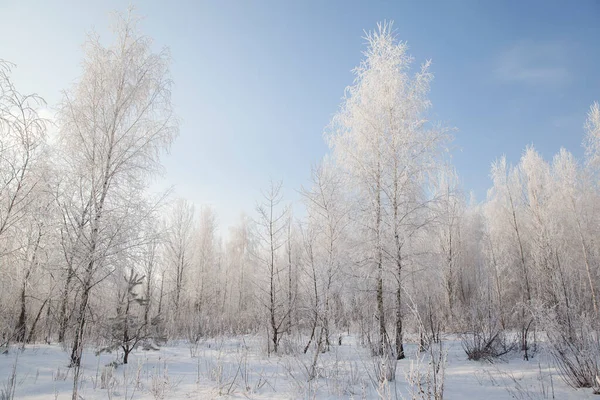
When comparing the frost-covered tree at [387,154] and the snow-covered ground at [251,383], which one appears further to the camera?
the frost-covered tree at [387,154]

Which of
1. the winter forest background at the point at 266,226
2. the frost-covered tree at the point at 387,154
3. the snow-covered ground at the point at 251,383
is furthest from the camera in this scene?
the frost-covered tree at the point at 387,154

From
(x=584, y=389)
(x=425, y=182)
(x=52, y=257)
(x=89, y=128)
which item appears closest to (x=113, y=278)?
(x=52, y=257)

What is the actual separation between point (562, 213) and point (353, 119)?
52.5ft

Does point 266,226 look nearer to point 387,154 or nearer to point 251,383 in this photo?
point 387,154

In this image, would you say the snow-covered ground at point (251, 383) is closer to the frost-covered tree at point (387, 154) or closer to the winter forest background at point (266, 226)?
the winter forest background at point (266, 226)

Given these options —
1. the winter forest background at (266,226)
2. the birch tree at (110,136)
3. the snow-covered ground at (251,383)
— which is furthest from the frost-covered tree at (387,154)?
the birch tree at (110,136)

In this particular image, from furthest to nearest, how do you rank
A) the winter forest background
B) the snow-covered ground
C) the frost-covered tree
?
the frost-covered tree → the winter forest background → the snow-covered ground

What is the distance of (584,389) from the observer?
15.8 ft

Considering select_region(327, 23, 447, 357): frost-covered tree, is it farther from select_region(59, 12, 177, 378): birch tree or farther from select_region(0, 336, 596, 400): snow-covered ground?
select_region(59, 12, 177, 378): birch tree

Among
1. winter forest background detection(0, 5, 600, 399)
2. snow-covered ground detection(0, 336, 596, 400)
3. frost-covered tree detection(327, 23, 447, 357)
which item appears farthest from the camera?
frost-covered tree detection(327, 23, 447, 357)

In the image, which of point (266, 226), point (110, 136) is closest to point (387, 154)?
point (266, 226)

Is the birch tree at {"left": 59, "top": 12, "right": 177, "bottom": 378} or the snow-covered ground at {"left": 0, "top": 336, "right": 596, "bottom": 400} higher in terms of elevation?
the birch tree at {"left": 59, "top": 12, "right": 177, "bottom": 378}

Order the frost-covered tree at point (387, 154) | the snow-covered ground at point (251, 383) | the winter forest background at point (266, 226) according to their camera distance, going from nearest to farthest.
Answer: the snow-covered ground at point (251, 383) < the winter forest background at point (266, 226) < the frost-covered tree at point (387, 154)

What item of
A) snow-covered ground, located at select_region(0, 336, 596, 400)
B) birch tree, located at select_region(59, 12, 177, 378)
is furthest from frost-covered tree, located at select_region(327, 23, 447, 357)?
birch tree, located at select_region(59, 12, 177, 378)
